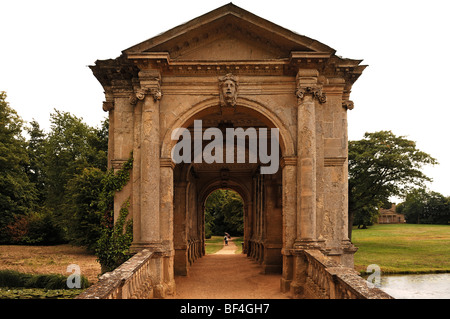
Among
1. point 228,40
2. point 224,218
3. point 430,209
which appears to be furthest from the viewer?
point 430,209

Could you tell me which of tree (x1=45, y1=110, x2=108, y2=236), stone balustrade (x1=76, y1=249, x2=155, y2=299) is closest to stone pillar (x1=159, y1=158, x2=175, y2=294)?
stone balustrade (x1=76, y1=249, x2=155, y2=299)

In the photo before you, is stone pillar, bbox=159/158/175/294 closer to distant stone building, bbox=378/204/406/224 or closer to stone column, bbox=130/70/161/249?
stone column, bbox=130/70/161/249

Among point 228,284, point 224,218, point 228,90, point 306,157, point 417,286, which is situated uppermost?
point 228,90

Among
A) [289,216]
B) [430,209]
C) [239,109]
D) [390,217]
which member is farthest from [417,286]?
[390,217]

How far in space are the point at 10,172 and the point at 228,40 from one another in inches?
1093

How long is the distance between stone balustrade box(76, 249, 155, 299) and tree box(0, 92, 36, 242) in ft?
83.4

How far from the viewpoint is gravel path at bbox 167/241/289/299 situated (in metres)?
11.1

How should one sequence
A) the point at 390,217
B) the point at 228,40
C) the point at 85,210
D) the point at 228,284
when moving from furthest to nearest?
the point at 390,217
the point at 85,210
the point at 228,284
the point at 228,40

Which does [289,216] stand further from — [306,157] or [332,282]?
[332,282]

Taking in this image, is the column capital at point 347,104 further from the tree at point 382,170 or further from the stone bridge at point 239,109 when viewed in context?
the tree at point 382,170

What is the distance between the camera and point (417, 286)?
20.0m

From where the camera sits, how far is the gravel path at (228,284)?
36.4 feet

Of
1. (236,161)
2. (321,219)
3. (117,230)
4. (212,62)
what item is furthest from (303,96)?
(236,161)
